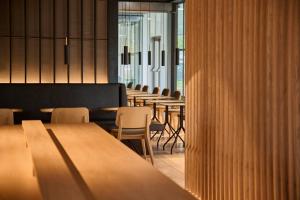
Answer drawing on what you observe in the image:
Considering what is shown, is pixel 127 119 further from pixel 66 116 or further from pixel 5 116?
pixel 5 116

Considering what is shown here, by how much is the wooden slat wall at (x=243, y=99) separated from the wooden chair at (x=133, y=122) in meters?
2.24

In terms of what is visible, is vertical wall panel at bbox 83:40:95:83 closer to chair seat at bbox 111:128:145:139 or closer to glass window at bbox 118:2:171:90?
chair seat at bbox 111:128:145:139

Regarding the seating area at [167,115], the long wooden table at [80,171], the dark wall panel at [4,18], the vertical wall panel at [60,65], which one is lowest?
the seating area at [167,115]

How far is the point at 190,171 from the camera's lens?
196 inches

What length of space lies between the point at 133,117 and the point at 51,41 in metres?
3.19

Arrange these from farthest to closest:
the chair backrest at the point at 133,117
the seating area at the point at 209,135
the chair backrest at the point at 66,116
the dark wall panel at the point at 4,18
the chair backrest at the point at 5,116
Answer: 1. the dark wall panel at the point at 4,18
2. the chair backrest at the point at 133,117
3. the chair backrest at the point at 66,116
4. the chair backrest at the point at 5,116
5. the seating area at the point at 209,135

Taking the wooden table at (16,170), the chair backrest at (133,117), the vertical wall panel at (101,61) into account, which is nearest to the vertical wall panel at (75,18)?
the vertical wall panel at (101,61)

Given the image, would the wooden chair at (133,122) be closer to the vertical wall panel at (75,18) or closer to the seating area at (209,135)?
the seating area at (209,135)

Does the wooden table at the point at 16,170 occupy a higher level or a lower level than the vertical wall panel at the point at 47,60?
lower

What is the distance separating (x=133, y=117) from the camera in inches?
283

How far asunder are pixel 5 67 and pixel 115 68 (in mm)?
2042

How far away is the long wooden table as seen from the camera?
2066 mm

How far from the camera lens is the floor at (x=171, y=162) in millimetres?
6609

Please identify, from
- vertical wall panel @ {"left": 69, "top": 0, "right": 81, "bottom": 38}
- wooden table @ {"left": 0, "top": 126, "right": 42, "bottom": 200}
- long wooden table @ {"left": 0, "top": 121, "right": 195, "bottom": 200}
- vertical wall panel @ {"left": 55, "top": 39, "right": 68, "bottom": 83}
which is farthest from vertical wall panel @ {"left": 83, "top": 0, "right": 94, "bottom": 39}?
long wooden table @ {"left": 0, "top": 121, "right": 195, "bottom": 200}
